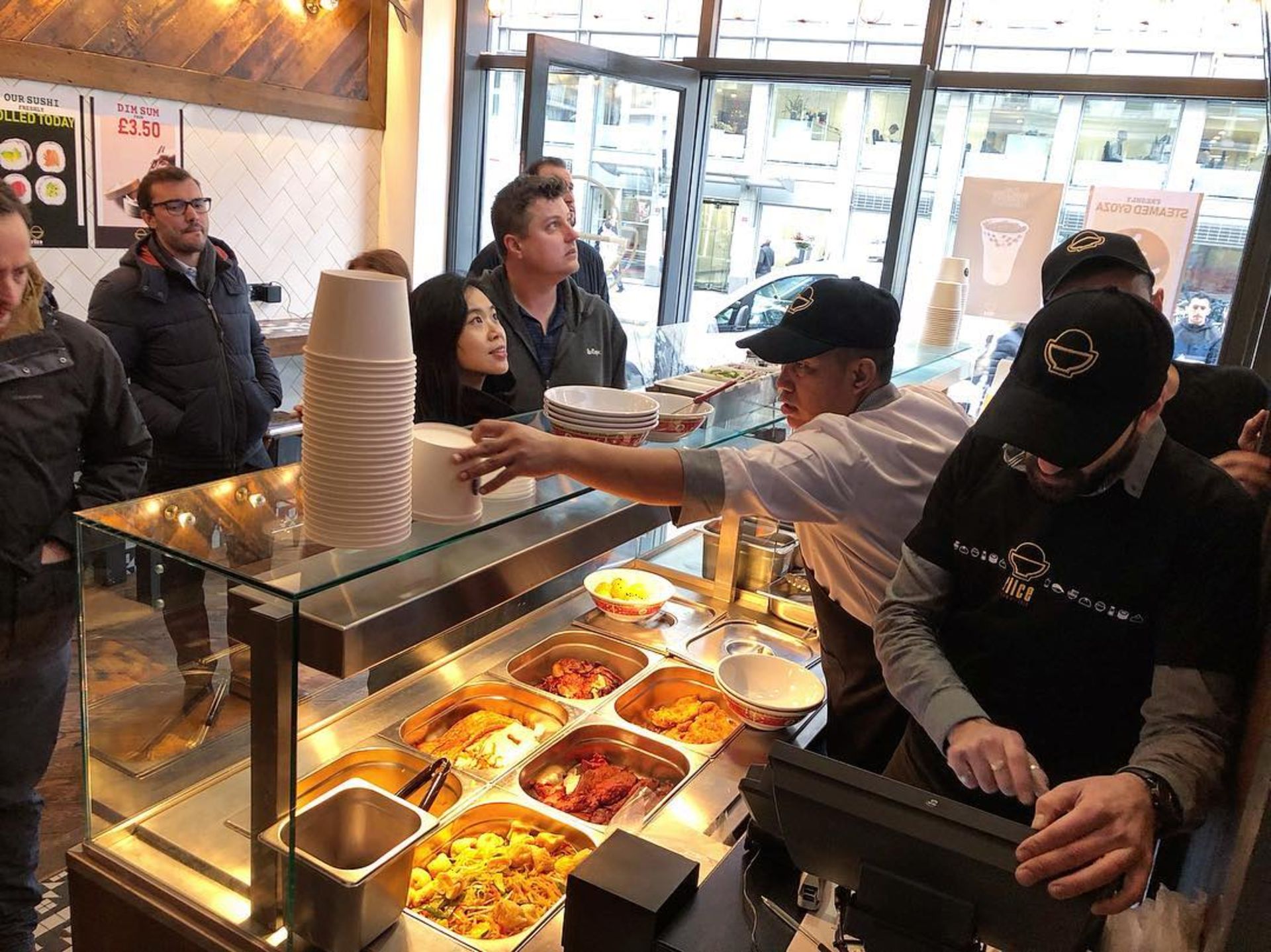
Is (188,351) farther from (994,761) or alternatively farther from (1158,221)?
(1158,221)

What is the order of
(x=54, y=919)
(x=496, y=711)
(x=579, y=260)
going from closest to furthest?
(x=496, y=711) → (x=54, y=919) → (x=579, y=260)

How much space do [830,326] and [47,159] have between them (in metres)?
4.33

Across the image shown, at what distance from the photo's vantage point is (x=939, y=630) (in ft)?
5.23

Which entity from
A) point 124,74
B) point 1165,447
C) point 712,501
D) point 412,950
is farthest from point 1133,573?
point 124,74

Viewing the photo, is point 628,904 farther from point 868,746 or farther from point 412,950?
point 868,746

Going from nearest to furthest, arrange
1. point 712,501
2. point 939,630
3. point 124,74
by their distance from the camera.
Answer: point 939,630, point 712,501, point 124,74

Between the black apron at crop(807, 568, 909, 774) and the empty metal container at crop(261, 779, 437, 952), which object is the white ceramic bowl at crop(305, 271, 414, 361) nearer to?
the empty metal container at crop(261, 779, 437, 952)

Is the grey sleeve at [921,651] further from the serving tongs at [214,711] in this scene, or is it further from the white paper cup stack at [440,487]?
the serving tongs at [214,711]

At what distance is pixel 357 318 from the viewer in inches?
48.4

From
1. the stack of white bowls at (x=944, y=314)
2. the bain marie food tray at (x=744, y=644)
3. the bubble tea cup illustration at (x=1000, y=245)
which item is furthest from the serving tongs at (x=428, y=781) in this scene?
the bubble tea cup illustration at (x=1000, y=245)

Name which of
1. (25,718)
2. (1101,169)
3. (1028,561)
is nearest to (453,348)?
(25,718)

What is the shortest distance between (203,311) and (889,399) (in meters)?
2.79

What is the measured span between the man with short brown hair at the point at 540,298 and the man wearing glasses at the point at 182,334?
131 cm

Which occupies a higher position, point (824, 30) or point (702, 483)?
point (824, 30)
